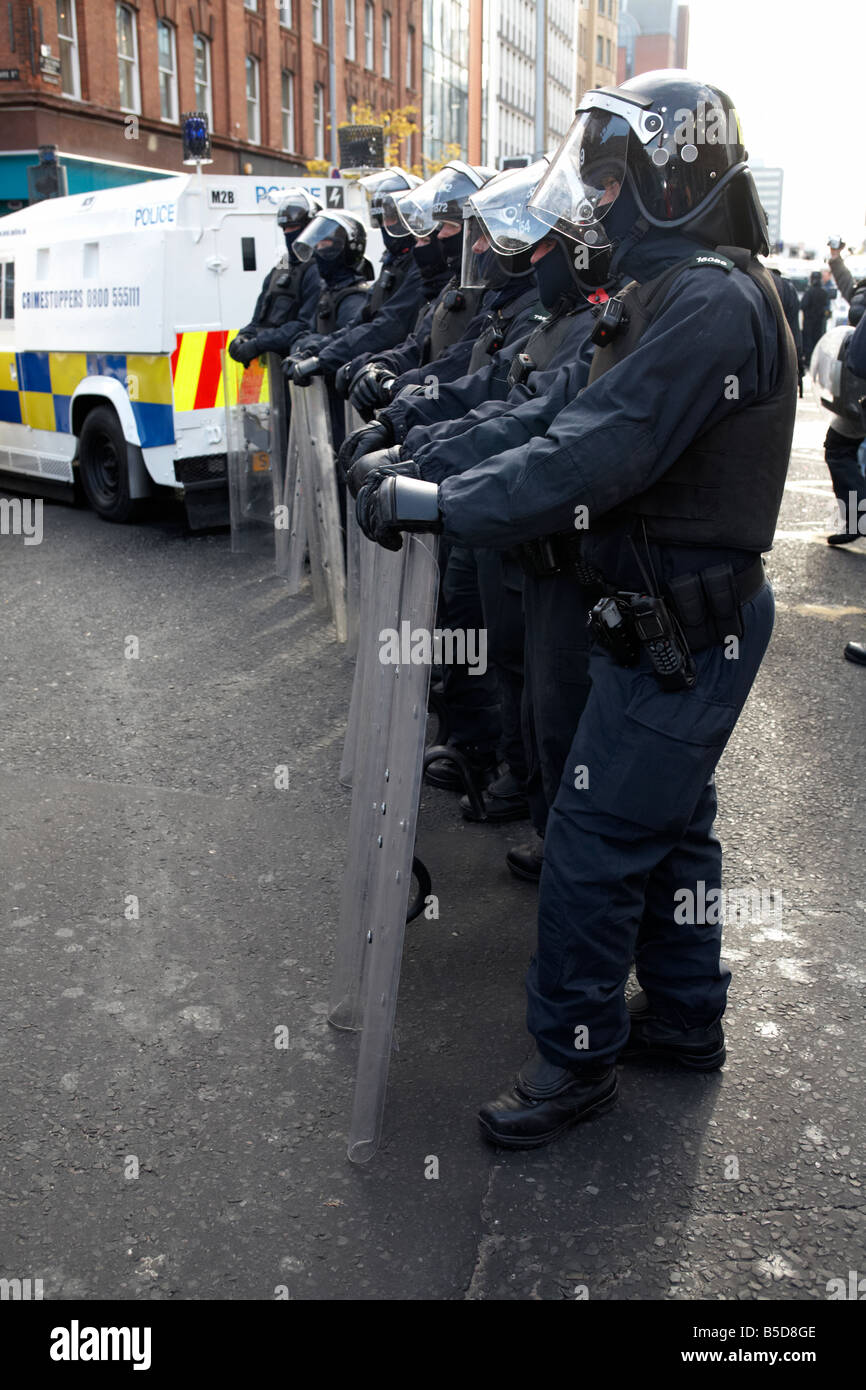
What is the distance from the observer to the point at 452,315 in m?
5.25

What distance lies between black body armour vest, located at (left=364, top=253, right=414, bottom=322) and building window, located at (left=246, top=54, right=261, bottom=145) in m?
25.4

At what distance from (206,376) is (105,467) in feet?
4.68

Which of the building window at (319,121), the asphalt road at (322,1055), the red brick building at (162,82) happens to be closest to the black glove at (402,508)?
the asphalt road at (322,1055)

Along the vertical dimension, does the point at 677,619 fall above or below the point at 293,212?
below

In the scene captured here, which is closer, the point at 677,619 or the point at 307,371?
the point at 677,619

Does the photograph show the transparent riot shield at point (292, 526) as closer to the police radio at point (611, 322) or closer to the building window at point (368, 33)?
the police radio at point (611, 322)

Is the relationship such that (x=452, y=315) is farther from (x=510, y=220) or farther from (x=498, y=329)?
(x=510, y=220)

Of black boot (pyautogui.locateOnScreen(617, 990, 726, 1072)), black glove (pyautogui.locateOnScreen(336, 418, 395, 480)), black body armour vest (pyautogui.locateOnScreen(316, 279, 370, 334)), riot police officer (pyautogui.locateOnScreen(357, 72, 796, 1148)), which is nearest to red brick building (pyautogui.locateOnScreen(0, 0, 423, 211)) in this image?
black body armour vest (pyautogui.locateOnScreen(316, 279, 370, 334))

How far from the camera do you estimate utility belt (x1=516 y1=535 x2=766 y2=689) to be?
2.45 m

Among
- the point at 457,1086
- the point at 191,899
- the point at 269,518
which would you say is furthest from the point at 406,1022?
the point at 269,518

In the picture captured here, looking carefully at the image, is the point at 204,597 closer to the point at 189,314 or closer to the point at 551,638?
the point at 189,314

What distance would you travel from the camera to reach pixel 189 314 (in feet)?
27.1

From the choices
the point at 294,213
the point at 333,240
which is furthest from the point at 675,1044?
the point at 294,213

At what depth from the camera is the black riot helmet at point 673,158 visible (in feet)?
7.83
